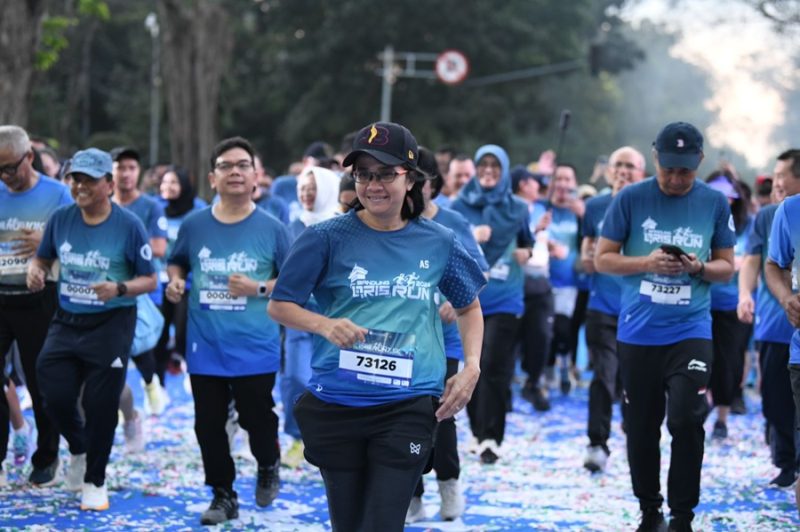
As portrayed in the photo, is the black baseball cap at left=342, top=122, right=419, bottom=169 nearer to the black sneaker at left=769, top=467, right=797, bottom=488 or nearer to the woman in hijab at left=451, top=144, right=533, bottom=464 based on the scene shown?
the woman in hijab at left=451, top=144, right=533, bottom=464

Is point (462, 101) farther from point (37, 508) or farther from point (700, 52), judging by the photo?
point (700, 52)

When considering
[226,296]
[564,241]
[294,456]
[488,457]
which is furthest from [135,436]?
[564,241]

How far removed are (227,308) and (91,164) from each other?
1.17 m

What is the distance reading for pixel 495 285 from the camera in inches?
373

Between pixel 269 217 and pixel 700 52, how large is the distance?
8263 centimetres

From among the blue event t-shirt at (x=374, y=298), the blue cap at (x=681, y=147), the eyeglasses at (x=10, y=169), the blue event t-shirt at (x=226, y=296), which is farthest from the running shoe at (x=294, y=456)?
the blue event t-shirt at (x=374, y=298)

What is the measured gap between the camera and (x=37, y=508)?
7.27m

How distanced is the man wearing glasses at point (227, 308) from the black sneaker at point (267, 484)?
292 mm

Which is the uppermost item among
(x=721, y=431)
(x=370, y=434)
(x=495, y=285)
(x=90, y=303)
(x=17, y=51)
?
(x=17, y=51)

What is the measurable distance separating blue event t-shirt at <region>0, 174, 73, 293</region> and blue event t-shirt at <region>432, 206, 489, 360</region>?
2384 millimetres

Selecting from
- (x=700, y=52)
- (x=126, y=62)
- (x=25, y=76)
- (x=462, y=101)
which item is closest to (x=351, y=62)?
(x=462, y=101)

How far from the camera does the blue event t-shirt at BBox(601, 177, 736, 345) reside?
261 inches

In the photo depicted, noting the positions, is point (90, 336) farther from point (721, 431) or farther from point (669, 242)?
point (721, 431)

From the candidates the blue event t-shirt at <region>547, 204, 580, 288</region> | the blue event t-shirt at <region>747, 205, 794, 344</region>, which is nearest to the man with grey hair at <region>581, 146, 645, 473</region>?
the blue event t-shirt at <region>747, 205, 794, 344</region>
